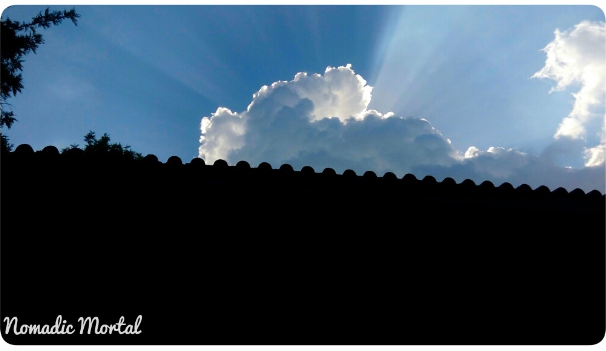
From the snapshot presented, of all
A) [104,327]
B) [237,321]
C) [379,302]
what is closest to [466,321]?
[379,302]

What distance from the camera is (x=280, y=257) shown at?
4039 mm

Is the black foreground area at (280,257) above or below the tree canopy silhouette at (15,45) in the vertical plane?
below

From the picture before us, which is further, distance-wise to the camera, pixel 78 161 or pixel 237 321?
pixel 237 321

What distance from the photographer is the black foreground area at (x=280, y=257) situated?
12.0 ft

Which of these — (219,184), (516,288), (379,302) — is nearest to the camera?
(219,184)

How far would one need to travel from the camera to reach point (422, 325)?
4086 millimetres

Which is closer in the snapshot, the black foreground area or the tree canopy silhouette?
the black foreground area

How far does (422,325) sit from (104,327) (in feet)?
12.7

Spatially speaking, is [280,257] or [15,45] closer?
[280,257]

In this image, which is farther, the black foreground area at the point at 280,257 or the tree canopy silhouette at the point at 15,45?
the tree canopy silhouette at the point at 15,45

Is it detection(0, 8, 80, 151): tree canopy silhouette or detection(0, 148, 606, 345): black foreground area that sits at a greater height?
detection(0, 8, 80, 151): tree canopy silhouette

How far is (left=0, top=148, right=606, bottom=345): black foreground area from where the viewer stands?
3.65 meters

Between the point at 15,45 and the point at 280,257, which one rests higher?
the point at 15,45

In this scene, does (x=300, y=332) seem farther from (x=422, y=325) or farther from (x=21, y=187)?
(x=21, y=187)
